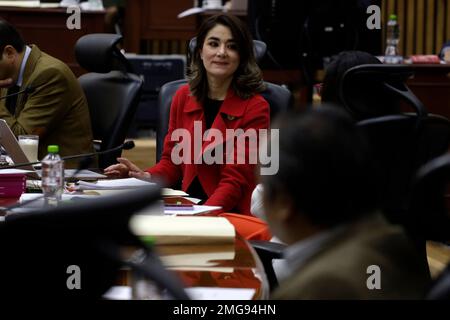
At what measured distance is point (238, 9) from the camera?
8.77m

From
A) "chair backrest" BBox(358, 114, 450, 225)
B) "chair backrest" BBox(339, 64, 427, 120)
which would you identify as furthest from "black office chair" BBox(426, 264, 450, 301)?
"chair backrest" BBox(339, 64, 427, 120)

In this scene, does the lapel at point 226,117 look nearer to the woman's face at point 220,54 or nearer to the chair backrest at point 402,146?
the woman's face at point 220,54

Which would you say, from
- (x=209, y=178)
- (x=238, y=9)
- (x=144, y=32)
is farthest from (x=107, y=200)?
(x=144, y=32)


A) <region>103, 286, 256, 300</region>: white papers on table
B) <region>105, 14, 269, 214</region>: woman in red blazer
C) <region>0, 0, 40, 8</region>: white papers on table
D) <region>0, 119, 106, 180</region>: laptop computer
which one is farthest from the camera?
<region>0, 0, 40, 8</region>: white papers on table

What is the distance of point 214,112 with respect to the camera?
11.1ft

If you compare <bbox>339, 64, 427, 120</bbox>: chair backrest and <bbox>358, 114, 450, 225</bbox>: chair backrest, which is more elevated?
<bbox>339, 64, 427, 120</bbox>: chair backrest

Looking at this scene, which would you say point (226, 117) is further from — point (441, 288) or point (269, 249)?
point (441, 288)

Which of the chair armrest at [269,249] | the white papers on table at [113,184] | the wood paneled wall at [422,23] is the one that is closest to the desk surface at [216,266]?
the chair armrest at [269,249]

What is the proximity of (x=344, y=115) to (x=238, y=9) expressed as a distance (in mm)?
7649

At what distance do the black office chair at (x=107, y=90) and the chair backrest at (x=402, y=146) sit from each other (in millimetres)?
1476

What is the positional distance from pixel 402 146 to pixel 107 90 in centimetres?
170

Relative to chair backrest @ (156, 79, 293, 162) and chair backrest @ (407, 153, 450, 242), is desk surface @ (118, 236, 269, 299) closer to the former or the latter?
chair backrest @ (407, 153, 450, 242)

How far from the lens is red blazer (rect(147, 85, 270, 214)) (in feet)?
10.1

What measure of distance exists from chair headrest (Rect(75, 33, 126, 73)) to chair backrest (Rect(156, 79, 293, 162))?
0.42 metres
